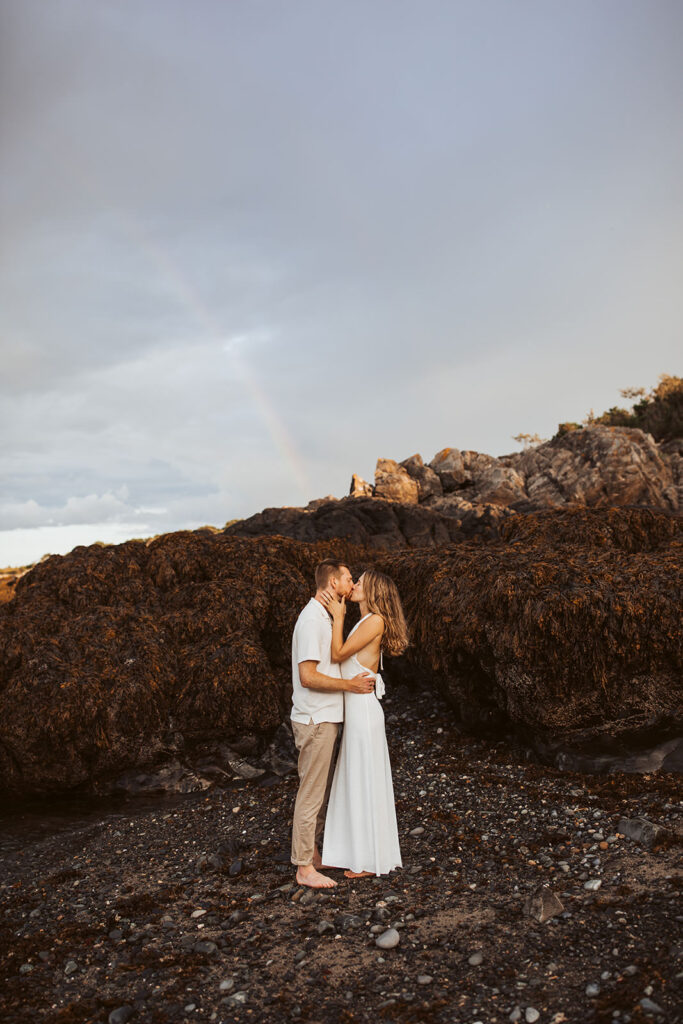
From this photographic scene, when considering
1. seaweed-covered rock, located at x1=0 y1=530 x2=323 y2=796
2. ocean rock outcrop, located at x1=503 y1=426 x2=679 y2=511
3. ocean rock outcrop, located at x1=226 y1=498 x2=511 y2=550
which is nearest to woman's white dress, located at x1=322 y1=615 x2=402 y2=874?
seaweed-covered rock, located at x1=0 y1=530 x2=323 y2=796

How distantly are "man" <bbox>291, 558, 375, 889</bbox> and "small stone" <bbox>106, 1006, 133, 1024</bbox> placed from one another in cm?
232

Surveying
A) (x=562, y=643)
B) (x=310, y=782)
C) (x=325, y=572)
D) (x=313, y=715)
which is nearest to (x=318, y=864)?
(x=310, y=782)

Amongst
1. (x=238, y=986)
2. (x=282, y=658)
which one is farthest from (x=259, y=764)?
(x=238, y=986)

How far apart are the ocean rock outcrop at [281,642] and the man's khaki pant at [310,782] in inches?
152

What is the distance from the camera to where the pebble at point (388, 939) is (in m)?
5.89

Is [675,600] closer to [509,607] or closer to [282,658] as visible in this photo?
[509,607]

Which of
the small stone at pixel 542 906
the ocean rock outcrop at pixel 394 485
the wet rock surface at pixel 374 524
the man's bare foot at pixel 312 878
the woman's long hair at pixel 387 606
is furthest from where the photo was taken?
the ocean rock outcrop at pixel 394 485

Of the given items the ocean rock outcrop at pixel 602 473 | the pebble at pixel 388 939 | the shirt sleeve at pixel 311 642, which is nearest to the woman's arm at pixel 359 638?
the shirt sleeve at pixel 311 642

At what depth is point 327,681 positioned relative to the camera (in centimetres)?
726

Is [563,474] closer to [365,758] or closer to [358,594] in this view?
[358,594]

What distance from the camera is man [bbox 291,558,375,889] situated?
23.9 ft

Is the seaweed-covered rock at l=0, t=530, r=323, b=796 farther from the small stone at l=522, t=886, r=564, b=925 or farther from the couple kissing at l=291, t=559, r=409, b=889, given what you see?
the small stone at l=522, t=886, r=564, b=925

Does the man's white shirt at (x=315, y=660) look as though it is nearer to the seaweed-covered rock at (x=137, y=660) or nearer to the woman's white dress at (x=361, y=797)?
the woman's white dress at (x=361, y=797)

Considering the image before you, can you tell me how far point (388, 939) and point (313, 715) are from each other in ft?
7.25
